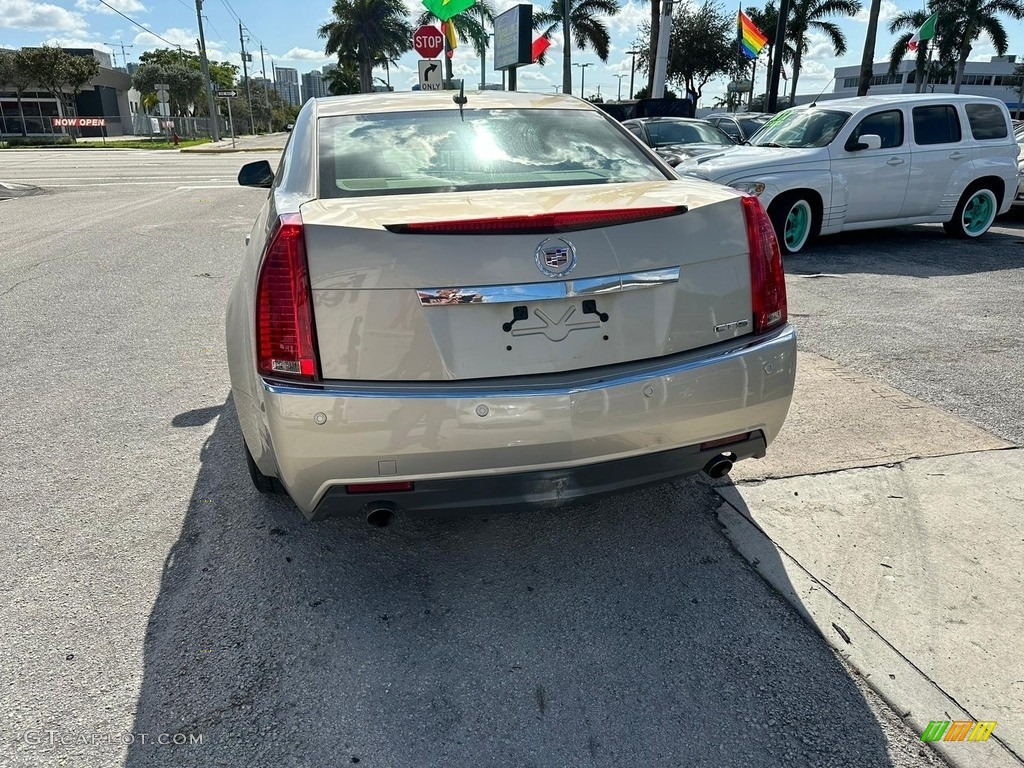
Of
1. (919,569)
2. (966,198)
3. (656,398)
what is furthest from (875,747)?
(966,198)

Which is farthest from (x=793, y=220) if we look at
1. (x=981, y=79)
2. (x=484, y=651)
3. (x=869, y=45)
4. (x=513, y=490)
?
(x=981, y=79)

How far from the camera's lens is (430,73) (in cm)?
1886

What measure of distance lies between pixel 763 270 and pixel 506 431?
1119 millimetres

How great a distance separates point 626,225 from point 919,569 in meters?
1.68

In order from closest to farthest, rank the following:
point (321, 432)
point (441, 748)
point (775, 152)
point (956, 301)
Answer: point (441, 748), point (321, 432), point (956, 301), point (775, 152)

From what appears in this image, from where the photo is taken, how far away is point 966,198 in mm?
9734

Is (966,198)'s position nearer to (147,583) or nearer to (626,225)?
(626,225)

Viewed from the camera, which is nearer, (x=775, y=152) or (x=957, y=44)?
(x=775, y=152)

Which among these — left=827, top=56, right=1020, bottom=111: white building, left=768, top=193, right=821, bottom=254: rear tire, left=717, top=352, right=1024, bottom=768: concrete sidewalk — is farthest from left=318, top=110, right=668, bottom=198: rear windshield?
left=827, top=56, right=1020, bottom=111: white building

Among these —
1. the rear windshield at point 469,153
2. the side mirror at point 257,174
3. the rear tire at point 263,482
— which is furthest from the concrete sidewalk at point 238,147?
the rear tire at point 263,482

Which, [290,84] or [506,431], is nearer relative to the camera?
[506,431]

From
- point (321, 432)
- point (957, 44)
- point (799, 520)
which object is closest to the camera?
point (321, 432)

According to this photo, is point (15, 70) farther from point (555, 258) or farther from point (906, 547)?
point (906, 547)

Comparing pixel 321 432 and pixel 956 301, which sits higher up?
pixel 321 432
